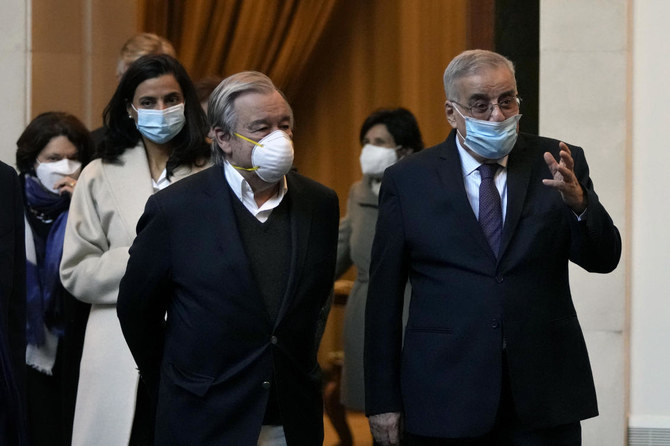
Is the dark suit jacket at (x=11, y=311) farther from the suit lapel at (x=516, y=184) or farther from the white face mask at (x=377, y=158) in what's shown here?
the white face mask at (x=377, y=158)

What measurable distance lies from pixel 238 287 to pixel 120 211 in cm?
122

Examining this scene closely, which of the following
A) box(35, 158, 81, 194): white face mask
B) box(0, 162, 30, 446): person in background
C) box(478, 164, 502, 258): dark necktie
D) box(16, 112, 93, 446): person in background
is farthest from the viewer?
box(35, 158, 81, 194): white face mask

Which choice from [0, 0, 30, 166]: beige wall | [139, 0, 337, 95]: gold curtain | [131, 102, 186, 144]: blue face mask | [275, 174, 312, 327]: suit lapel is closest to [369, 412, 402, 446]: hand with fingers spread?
[275, 174, 312, 327]: suit lapel

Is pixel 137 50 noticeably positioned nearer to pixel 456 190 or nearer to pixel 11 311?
pixel 11 311

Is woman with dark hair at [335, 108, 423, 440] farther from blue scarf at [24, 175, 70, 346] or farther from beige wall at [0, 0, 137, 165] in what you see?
beige wall at [0, 0, 137, 165]

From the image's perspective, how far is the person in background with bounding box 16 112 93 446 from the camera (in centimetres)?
527

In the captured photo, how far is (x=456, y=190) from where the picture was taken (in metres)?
3.97

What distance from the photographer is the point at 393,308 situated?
4008 mm

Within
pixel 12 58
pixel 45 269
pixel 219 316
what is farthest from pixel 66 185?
pixel 219 316

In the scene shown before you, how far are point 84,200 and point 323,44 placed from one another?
8.26 feet

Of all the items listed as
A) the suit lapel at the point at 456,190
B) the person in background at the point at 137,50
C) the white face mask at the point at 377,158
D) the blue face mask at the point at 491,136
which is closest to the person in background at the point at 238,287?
the suit lapel at the point at 456,190

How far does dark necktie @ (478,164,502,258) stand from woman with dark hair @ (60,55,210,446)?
126cm

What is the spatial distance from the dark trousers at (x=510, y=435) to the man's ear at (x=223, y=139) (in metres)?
1.07

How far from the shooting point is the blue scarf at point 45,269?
5.28 m
